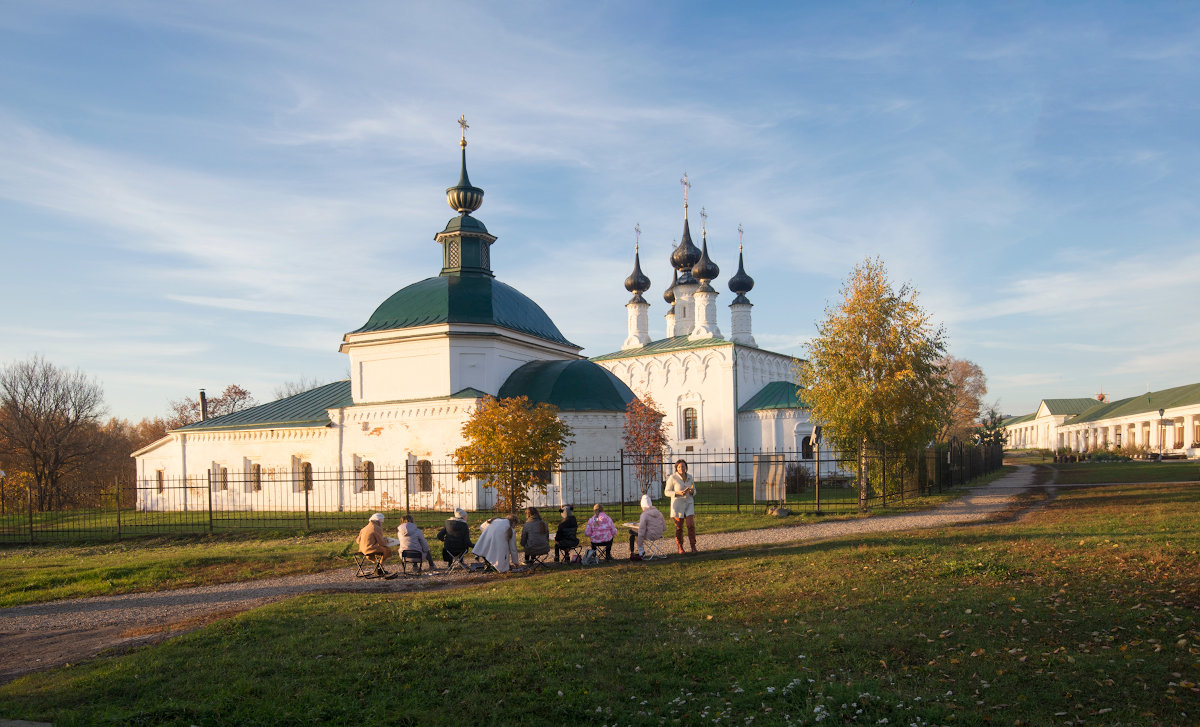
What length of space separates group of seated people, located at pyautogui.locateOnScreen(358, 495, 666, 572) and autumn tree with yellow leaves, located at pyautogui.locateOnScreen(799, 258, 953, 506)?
10.8m

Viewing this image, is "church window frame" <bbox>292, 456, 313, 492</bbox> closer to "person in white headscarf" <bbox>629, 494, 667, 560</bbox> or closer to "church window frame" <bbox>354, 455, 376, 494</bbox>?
"church window frame" <bbox>354, 455, 376, 494</bbox>

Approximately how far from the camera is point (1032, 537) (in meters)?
13.3

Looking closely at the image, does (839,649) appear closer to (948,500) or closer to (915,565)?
(915,565)

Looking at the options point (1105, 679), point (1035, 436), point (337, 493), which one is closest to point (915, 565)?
point (1105, 679)

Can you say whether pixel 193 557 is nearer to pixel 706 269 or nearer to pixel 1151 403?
pixel 706 269

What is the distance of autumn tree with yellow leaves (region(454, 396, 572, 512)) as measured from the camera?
1984cm

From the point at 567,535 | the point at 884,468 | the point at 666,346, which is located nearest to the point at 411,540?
the point at 567,535

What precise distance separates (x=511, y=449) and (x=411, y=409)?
10310mm

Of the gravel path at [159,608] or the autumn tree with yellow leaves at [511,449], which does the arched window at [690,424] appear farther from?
the gravel path at [159,608]

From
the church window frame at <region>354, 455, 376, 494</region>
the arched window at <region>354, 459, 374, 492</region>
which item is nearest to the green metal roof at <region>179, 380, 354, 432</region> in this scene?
the church window frame at <region>354, 455, 376, 494</region>

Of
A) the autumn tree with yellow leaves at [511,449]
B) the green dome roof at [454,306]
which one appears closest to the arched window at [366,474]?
the green dome roof at [454,306]

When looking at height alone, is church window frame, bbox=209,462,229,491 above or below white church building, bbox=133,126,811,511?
below

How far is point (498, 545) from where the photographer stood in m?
12.6

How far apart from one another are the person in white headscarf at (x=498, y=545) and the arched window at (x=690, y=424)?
33.7m
